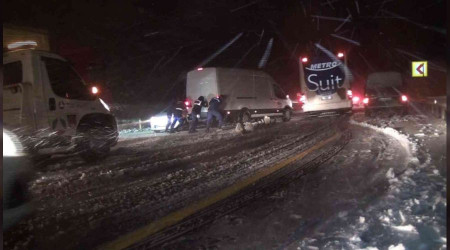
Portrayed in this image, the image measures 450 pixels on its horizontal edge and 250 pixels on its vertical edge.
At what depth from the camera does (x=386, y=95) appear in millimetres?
19734

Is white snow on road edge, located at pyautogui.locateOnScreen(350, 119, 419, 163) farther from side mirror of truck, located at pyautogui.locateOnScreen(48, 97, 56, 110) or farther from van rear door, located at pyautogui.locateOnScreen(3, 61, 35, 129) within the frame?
van rear door, located at pyautogui.locateOnScreen(3, 61, 35, 129)

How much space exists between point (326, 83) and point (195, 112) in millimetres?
8163

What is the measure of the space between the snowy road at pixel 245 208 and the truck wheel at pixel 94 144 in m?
0.26

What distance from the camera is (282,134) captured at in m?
13.6

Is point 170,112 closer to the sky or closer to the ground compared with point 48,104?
closer to the ground

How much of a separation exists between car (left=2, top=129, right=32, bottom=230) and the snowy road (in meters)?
0.27

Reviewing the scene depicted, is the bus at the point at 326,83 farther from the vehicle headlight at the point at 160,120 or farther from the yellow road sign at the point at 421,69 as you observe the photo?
the vehicle headlight at the point at 160,120

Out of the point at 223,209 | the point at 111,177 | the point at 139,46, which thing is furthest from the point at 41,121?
the point at 139,46

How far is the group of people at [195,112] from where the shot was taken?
15742 millimetres

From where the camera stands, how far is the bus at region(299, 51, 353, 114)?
2055 cm

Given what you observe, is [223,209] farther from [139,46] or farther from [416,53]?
[416,53]

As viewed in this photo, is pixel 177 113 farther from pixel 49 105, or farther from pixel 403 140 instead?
pixel 403 140

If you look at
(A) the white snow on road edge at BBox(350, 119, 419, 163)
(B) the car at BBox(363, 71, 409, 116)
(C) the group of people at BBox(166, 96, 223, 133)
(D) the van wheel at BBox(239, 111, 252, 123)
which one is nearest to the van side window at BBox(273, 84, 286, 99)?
(D) the van wheel at BBox(239, 111, 252, 123)

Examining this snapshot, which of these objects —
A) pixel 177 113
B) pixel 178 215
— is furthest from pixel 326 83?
pixel 178 215
